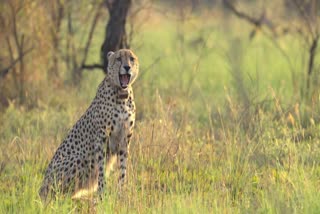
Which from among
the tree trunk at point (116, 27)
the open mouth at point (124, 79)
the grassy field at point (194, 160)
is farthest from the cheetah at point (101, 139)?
the tree trunk at point (116, 27)

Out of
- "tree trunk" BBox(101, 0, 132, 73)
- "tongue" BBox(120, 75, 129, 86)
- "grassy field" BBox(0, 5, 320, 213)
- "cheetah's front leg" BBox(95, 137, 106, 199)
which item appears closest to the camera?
"grassy field" BBox(0, 5, 320, 213)

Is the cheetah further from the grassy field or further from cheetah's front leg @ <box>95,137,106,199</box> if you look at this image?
the grassy field

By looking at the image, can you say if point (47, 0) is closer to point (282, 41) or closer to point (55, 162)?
point (55, 162)

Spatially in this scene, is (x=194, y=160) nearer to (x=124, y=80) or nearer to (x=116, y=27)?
(x=124, y=80)

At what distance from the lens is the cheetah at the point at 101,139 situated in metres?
5.99

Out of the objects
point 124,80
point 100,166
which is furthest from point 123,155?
point 124,80

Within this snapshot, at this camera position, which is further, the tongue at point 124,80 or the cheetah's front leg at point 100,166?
the tongue at point 124,80

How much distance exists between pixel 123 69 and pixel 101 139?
0.52 m

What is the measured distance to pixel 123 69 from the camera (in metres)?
6.02

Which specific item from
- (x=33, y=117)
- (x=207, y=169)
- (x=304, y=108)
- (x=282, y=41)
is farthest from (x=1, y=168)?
(x=282, y=41)

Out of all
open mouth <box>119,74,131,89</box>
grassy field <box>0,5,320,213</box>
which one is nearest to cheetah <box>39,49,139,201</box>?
open mouth <box>119,74,131,89</box>

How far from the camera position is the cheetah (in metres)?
5.99

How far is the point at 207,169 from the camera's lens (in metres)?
6.25

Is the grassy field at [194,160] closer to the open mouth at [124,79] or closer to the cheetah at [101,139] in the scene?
the cheetah at [101,139]
